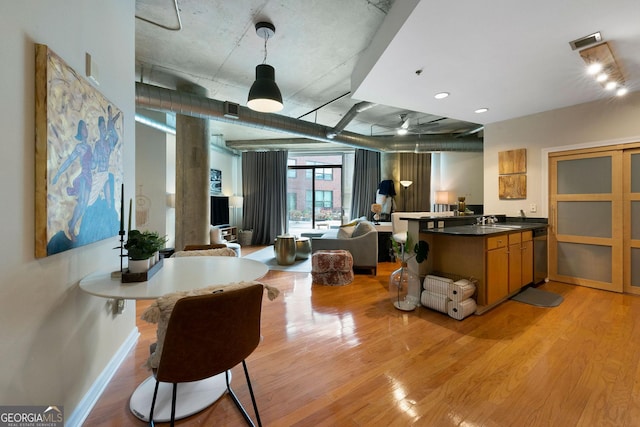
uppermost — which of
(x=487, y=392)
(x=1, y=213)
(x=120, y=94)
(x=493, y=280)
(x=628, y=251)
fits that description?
(x=120, y=94)

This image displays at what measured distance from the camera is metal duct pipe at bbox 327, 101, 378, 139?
407 centimetres

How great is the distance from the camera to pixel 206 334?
1066mm

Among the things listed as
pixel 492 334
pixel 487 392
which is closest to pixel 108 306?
pixel 487 392

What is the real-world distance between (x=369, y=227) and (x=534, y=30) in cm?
302

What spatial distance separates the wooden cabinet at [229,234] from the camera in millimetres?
6430

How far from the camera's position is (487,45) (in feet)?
7.20

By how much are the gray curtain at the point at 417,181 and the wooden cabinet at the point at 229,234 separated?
4596mm

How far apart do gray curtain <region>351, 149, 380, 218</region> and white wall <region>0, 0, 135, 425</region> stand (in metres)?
6.04

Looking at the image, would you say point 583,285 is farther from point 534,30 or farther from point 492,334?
point 534,30

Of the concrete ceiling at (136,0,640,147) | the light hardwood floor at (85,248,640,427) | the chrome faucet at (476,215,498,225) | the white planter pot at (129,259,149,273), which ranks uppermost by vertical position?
the concrete ceiling at (136,0,640,147)

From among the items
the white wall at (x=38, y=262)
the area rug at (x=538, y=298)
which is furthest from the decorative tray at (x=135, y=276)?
the area rug at (x=538, y=298)

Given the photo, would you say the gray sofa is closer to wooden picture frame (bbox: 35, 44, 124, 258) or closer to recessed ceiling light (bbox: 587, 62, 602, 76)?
recessed ceiling light (bbox: 587, 62, 602, 76)

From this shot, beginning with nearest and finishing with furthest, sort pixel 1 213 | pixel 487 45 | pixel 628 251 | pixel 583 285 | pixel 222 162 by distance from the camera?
pixel 1 213 < pixel 487 45 < pixel 628 251 < pixel 583 285 < pixel 222 162

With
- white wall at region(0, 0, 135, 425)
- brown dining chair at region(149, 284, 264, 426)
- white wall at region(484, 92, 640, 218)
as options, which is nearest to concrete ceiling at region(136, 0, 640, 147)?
white wall at region(484, 92, 640, 218)
